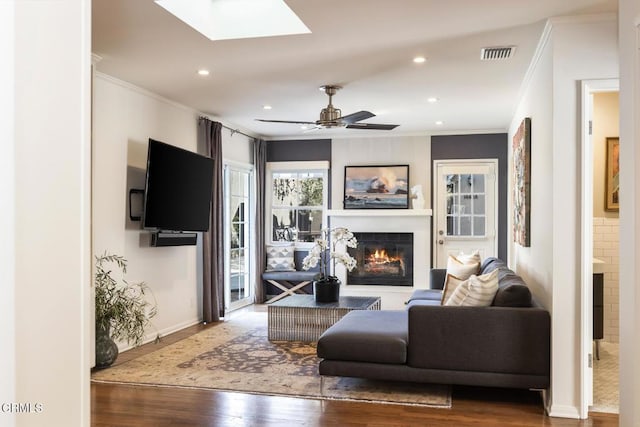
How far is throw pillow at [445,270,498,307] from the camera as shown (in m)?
3.88

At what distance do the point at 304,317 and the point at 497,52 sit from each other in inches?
120

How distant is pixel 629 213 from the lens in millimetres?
2252

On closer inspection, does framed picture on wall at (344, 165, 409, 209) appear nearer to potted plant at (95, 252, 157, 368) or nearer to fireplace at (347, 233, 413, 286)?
fireplace at (347, 233, 413, 286)

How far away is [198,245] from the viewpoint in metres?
6.99

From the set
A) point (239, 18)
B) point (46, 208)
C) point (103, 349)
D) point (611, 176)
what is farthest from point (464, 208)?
point (46, 208)

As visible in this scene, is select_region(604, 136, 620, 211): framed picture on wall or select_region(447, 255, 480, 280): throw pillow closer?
select_region(447, 255, 480, 280): throw pillow

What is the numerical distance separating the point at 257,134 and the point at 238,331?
137 inches

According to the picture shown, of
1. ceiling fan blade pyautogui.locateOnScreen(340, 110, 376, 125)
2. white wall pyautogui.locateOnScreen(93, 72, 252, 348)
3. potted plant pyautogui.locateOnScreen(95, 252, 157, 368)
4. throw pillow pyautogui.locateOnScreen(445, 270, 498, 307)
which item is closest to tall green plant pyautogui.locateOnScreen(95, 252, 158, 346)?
potted plant pyautogui.locateOnScreen(95, 252, 157, 368)

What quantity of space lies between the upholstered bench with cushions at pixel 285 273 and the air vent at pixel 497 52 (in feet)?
14.9

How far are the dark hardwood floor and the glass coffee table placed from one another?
1657mm

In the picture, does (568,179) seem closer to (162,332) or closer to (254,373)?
(254,373)

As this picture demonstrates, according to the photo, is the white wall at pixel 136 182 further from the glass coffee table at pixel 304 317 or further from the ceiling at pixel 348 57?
the glass coffee table at pixel 304 317

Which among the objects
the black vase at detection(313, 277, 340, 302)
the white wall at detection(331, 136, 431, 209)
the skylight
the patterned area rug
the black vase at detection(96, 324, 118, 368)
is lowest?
the patterned area rug

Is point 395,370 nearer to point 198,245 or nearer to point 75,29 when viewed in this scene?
point 75,29
